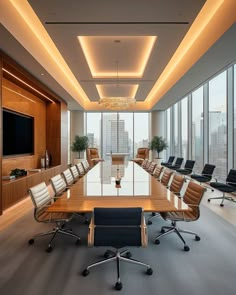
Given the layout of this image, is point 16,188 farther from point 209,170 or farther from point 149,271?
point 209,170

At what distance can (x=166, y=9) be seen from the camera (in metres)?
3.52

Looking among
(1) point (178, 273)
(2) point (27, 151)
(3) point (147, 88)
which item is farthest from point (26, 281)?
(3) point (147, 88)

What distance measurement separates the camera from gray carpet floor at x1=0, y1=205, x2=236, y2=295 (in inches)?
85.4

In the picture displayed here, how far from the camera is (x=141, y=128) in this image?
14.0m

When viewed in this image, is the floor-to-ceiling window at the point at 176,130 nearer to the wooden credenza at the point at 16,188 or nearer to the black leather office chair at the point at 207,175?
the black leather office chair at the point at 207,175

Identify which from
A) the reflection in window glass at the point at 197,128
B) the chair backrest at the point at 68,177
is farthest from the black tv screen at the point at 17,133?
the reflection in window glass at the point at 197,128

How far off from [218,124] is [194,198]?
185 inches

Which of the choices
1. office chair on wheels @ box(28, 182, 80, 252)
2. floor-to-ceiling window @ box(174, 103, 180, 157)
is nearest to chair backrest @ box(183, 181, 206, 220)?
office chair on wheels @ box(28, 182, 80, 252)

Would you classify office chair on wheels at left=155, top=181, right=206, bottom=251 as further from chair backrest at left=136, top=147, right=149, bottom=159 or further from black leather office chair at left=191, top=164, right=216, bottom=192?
chair backrest at left=136, top=147, right=149, bottom=159

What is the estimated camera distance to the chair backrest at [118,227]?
84.0 inches

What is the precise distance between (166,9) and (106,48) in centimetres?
218

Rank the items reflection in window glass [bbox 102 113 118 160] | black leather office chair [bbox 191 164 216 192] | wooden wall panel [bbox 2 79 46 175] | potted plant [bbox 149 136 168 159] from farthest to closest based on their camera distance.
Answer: reflection in window glass [bbox 102 113 118 160] < potted plant [bbox 149 136 168 159] < black leather office chair [bbox 191 164 216 192] < wooden wall panel [bbox 2 79 46 175]

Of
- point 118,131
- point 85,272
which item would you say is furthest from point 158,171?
point 118,131

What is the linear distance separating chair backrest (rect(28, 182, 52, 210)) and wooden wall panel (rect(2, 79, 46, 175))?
2685 millimetres
